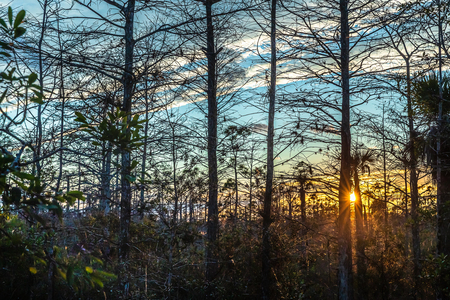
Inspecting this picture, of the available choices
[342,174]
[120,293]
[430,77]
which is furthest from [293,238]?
[430,77]

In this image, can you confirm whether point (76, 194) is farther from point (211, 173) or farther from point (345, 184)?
point (211, 173)

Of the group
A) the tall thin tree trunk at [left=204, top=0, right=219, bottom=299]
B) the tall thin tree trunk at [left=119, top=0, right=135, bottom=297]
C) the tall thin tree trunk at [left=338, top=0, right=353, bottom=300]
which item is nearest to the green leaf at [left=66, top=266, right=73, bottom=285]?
the tall thin tree trunk at [left=119, top=0, right=135, bottom=297]

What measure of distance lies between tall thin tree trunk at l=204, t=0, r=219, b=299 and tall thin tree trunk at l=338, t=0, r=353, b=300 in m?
3.46

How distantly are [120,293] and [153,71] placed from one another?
471 cm

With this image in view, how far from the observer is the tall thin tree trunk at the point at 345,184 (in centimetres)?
830

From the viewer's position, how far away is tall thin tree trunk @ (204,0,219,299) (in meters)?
10.1

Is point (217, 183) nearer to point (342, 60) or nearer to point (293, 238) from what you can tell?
point (293, 238)

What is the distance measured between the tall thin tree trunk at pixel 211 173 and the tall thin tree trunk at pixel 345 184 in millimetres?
3462

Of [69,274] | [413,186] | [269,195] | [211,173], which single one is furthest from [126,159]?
[413,186]

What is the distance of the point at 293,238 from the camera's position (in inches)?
396

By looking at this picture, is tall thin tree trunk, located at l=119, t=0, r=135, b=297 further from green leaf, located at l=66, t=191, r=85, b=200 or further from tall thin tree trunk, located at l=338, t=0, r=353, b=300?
tall thin tree trunk, located at l=338, t=0, r=353, b=300

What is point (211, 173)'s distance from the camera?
Answer: 35.6ft

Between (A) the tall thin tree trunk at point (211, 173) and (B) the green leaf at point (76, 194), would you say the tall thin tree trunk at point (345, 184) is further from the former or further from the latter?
(B) the green leaf at point (76, 194)

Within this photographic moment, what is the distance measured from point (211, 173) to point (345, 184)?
13.8 feet
